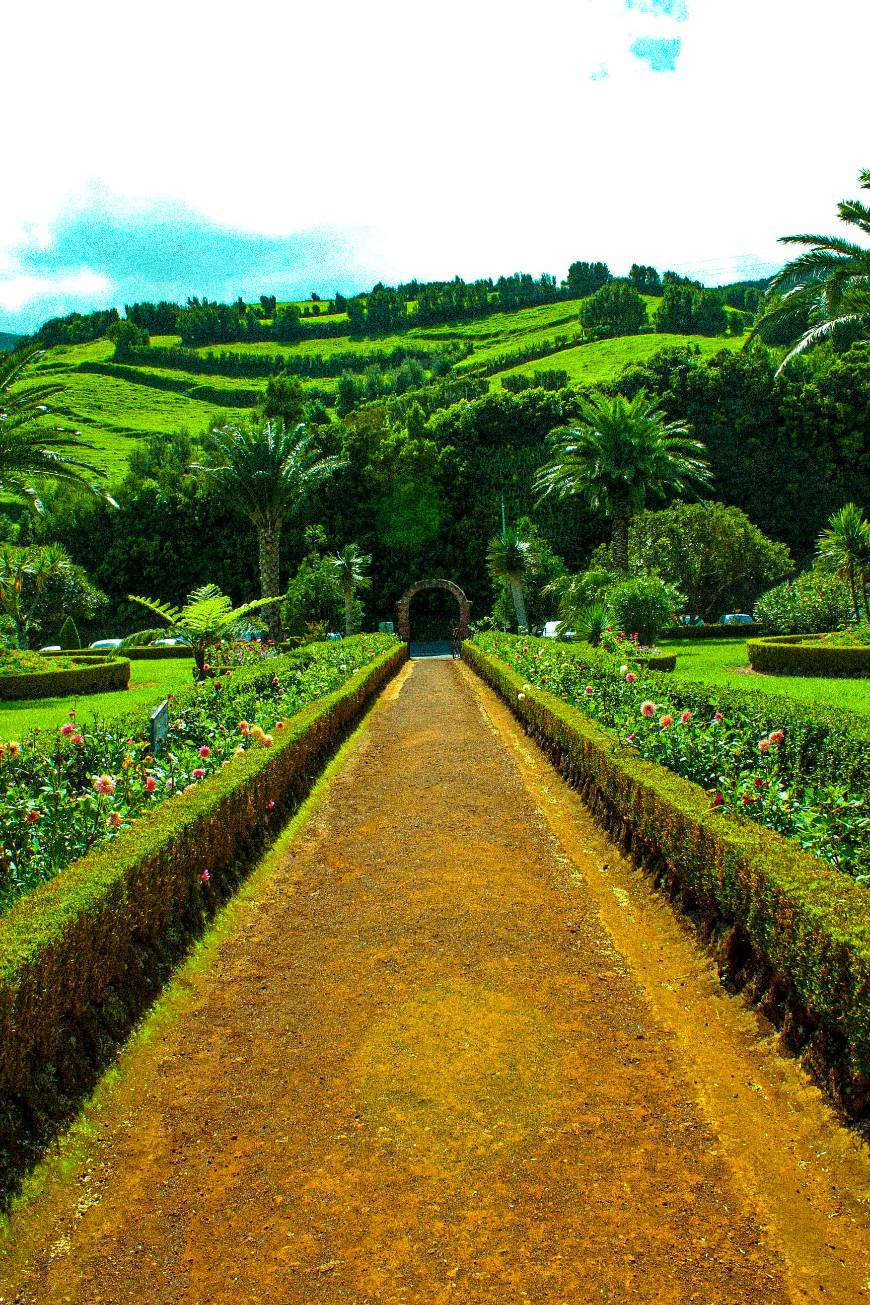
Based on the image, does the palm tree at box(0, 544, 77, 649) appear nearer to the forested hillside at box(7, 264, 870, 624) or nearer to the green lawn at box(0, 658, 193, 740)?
the green lawn at box(0, 658, 193, 740)

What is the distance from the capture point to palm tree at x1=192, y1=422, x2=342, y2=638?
26.9 meters

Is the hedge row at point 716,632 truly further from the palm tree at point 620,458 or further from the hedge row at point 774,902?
the hedge row at point 774,902

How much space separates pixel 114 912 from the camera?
4293mm

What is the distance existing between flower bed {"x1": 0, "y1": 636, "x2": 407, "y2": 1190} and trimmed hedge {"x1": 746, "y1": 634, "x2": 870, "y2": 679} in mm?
14339

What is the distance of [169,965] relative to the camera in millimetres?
4992

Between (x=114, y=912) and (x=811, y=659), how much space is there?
17.0m

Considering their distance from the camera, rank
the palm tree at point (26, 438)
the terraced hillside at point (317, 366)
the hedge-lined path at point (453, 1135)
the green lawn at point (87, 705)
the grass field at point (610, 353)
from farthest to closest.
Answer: the terraced hillside at point (317, 366)
the grass field at point (610, 353)
the palm tree at point (26, 438)
the green lawn at point (87, 705)
the hedge-lined path at point (453, 1135)

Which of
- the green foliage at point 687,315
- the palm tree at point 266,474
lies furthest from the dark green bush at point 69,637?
the green foliage at point 687,315

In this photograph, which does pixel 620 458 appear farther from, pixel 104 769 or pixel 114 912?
pixel 114 912

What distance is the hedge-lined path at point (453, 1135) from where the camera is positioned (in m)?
2.79

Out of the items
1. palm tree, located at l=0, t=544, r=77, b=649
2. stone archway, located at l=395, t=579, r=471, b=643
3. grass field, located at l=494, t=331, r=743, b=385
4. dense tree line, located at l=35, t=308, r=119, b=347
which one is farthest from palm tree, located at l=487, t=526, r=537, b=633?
dense tree line, located at l=35, t=308, r=119, b=347

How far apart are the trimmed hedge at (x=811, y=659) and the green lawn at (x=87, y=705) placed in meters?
12.7

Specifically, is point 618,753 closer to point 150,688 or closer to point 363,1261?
point 363,1261

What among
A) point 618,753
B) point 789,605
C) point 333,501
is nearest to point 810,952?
point 618,753
